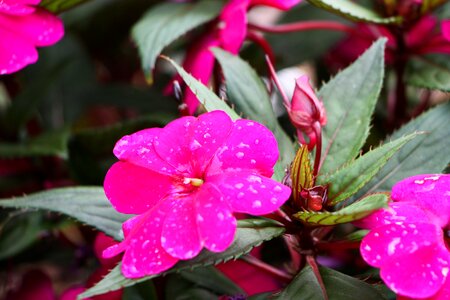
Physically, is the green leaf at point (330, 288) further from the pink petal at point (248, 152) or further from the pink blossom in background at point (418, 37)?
the pink blossom in background at point (418, 37)

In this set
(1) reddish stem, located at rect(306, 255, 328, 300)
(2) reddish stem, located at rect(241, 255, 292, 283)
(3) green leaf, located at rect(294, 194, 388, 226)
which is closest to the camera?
(3) green leaf, located at rect(294, 194, 388, 226)

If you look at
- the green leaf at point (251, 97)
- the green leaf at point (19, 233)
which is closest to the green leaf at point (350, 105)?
the green leaf at point (251, 97)

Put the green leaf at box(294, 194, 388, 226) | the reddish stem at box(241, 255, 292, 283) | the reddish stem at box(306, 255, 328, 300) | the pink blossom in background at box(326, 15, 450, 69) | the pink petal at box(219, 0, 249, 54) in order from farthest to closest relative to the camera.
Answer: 1. the pink blossom in background at box(326, 15, 450, 69)
2. the pink petal at box(219, 0, 249, 54)
3. the reddish stem at box(241, 255, 292, 283)
4. the reddish stem at box(306, 255, 328, 300)
5. the green leaf at box(294, 194, 388, 226)

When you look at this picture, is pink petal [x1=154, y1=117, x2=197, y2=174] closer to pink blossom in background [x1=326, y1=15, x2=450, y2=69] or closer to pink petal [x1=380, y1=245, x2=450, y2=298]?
pink petal [x1=380, y1=245, x2=450, y2=298]

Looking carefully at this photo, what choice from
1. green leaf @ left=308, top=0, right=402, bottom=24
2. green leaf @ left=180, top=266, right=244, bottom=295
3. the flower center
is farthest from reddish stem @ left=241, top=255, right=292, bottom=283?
green leaf @ left=308, top=0, right=402, bottom=24

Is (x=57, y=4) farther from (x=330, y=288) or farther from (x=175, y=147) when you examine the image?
(x=330, y=288)
